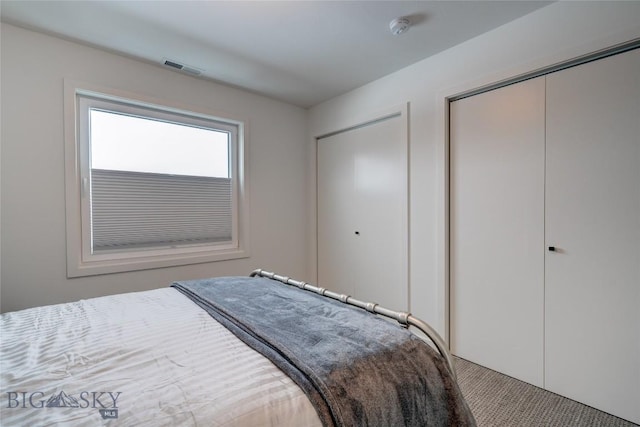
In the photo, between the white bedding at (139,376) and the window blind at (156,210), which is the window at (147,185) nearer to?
the window blind at (156,210)

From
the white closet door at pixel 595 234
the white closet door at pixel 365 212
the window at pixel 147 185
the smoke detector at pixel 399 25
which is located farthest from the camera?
the white closet door at pixel 365 212

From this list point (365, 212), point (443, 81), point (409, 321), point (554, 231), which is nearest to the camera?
point (409, 321)

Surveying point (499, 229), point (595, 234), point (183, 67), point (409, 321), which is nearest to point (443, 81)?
point (499, 229)

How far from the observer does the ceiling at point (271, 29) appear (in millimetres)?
1824

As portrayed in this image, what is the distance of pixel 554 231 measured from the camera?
1872 millimetres

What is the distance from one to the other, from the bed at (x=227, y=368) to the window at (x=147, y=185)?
1.01 metres

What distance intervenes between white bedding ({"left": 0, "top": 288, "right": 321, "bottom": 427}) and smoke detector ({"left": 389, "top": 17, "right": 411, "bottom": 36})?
2.12 m

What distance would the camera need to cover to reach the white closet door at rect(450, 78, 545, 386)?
6.42ft

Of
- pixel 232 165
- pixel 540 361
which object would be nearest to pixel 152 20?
pixel 232 165

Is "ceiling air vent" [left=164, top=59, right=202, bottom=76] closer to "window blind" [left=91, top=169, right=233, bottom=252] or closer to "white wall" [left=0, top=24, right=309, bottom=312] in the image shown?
"white wall" [left=0, top=24, right=309, bottom=312]

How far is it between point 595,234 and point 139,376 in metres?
2.35

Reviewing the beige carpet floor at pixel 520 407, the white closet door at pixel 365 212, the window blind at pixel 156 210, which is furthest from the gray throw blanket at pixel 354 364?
the window blind at pixel 156 210

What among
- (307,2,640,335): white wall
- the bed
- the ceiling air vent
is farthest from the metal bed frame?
the ceiling air vent

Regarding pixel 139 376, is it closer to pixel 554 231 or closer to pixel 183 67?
pixel 554 231
